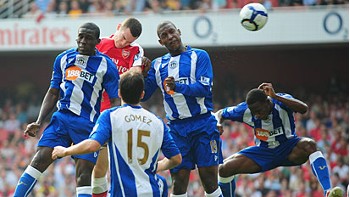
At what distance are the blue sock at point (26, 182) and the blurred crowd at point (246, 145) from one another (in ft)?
27.4

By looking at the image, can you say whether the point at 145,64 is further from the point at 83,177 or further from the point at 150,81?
the point at 83,177

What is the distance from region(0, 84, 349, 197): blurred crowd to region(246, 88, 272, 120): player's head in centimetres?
634

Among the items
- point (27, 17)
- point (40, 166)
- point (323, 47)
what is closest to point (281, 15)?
point (323, 47)

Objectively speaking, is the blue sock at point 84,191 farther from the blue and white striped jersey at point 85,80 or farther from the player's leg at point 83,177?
the blue and white striped jersey at point 85,80

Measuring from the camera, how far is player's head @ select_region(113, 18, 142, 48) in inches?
384

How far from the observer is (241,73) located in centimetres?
2200

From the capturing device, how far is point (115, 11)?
2022 centimetres

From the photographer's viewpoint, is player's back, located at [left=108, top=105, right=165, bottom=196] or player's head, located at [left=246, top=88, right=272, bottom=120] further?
player's head, located at [left=246, top=88, right=272, bottom=120]

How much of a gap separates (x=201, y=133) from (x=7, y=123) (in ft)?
40.7

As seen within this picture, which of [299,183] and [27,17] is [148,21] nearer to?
[27,17]

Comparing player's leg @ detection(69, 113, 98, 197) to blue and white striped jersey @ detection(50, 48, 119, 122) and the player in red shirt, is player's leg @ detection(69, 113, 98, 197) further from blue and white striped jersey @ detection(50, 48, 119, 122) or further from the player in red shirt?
the player in red shirt

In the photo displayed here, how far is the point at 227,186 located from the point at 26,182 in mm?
2708

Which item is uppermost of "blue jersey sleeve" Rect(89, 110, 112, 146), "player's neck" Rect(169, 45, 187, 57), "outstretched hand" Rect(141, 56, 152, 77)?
"player's neck" Rect(169, 45, 187, 57)

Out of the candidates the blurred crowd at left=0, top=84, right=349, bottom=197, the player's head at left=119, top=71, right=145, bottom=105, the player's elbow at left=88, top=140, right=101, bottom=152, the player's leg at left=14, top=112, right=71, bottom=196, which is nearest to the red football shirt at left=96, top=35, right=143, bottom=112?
the player's leg at left=14, top=112, right=71, bottom=196
